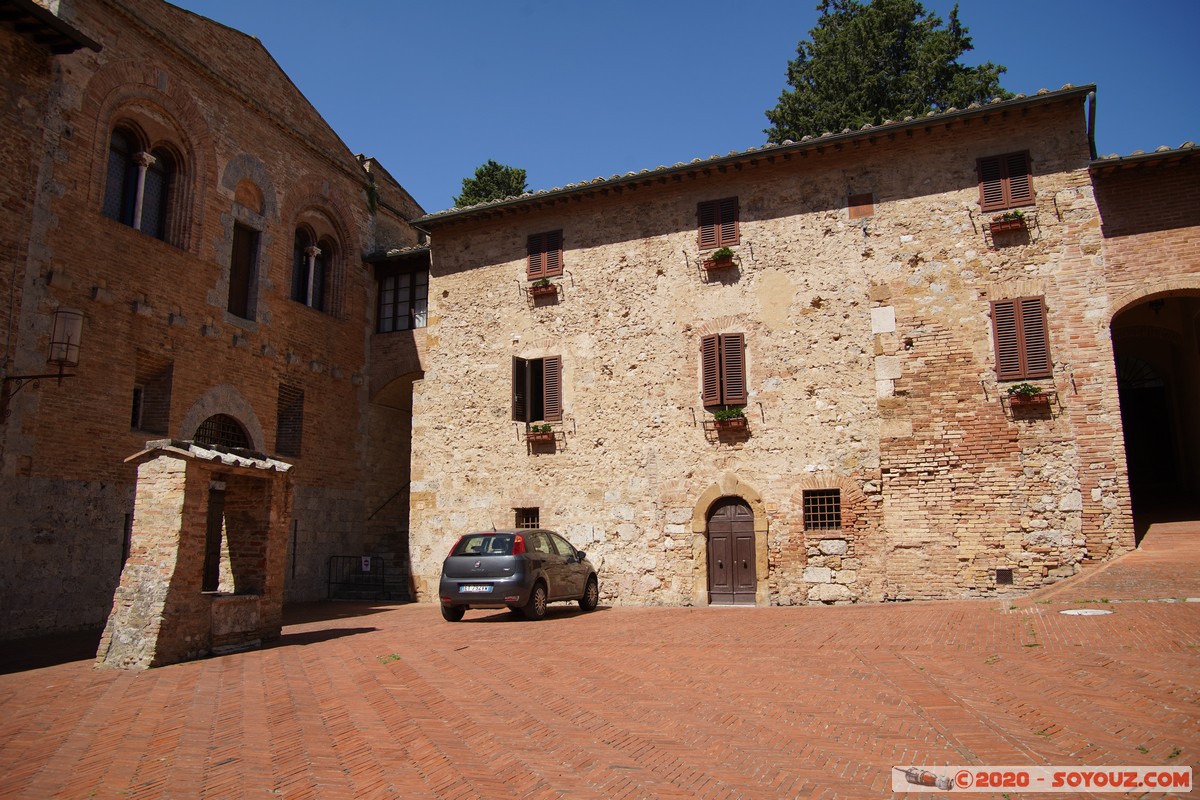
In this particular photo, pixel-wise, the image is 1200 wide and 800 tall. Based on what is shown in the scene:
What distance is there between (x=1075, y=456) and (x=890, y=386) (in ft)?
10.2

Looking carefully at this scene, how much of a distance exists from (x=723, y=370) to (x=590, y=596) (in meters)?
5.05

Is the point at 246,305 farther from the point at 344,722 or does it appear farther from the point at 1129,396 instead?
the point at 1129,396

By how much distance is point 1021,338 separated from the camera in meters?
13.7

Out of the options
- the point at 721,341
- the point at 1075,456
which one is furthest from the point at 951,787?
the point at 721,341

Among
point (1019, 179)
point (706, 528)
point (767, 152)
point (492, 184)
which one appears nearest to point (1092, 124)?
point (1019, 179)

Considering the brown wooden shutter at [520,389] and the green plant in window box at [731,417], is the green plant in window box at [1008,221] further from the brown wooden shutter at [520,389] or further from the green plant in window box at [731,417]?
the brown wooden shutter at [520,389]

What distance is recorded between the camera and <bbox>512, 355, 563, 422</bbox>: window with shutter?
56.3 ft

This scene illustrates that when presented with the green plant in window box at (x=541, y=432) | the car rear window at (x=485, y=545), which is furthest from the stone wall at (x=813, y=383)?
the car rear window at (x=485, y=545)

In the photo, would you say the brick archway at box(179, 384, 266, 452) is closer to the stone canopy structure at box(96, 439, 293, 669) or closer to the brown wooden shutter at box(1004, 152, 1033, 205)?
the stone canopy structure at box(96, 439, 293, 669)

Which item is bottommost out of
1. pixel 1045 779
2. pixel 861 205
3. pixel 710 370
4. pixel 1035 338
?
pixel 1045 779

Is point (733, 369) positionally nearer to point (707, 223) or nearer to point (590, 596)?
point (707, 223)

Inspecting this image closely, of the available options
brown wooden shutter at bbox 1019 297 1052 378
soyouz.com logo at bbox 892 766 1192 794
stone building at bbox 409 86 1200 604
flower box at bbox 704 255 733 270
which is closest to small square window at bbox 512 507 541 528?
stone building at bbox 409 86 1200 604

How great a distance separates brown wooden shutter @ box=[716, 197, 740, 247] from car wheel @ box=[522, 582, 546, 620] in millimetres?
7917

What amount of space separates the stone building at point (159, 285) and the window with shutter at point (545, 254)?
17.5 ft
